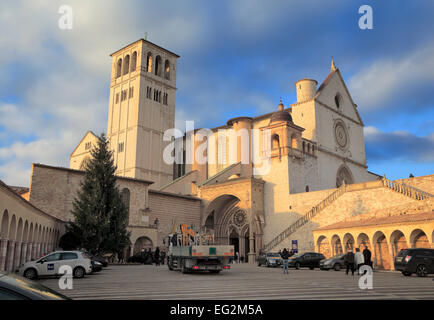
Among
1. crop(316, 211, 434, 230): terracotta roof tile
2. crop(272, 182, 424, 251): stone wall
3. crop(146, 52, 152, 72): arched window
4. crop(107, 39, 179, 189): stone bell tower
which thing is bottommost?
crop(316, 211, 434, 230): terracotta roof tile

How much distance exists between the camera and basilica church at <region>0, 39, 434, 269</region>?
2916cm

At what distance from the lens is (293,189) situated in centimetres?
3966

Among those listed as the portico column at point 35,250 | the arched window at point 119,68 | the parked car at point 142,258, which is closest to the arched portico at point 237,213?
the parked car at point 142,258

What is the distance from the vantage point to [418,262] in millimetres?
17172

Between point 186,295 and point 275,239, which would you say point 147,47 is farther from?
point 186,295

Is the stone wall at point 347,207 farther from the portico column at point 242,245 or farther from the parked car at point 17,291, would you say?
the parked car at point 17,291

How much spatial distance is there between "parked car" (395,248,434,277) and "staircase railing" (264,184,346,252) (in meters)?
15.8

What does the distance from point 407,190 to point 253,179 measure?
15453mm

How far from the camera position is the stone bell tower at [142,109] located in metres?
56.5

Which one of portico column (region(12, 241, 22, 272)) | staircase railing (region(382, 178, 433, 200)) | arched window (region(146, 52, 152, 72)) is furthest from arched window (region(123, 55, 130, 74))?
portico column (region(12, 241, 22, 272))

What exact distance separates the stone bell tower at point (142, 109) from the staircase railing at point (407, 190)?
3474 centimetres

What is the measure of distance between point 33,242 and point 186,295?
16.7m

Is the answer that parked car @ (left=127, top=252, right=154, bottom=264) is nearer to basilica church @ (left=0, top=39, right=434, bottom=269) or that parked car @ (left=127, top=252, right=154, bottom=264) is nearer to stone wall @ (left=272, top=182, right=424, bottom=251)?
basilica church @ (left=0, top=39, right=434, bottom=269)
